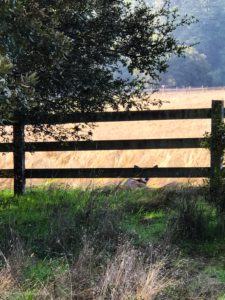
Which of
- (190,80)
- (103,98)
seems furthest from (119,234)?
(190,80)

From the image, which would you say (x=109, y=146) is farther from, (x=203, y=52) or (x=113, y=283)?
(x=203, y=52)

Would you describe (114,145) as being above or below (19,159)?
above

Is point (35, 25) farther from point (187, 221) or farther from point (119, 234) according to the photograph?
point (187, 221)

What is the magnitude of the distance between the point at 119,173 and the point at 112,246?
4.07 meters

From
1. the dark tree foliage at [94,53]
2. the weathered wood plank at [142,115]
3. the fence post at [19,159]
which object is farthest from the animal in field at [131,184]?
the fence post at [19,159]

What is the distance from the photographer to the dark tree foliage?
5.39 m

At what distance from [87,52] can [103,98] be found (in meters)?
0.84

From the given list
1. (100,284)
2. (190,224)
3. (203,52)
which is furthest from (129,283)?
(203,52)

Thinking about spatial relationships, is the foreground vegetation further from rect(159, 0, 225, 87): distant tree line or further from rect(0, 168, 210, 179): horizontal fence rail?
rect(159, 0, 225, 87): distant tree line

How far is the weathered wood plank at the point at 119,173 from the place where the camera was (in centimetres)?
911

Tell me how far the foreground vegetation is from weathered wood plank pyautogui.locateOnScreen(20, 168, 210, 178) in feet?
2.84

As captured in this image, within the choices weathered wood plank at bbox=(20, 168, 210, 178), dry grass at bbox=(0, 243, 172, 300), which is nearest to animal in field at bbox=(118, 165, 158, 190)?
weathered wood plank at bbox=(20, 168, 210, 178)

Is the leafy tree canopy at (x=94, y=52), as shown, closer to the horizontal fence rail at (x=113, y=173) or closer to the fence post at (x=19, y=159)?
the fence post at (x=19, y=159)

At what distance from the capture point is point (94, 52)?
7.29m
